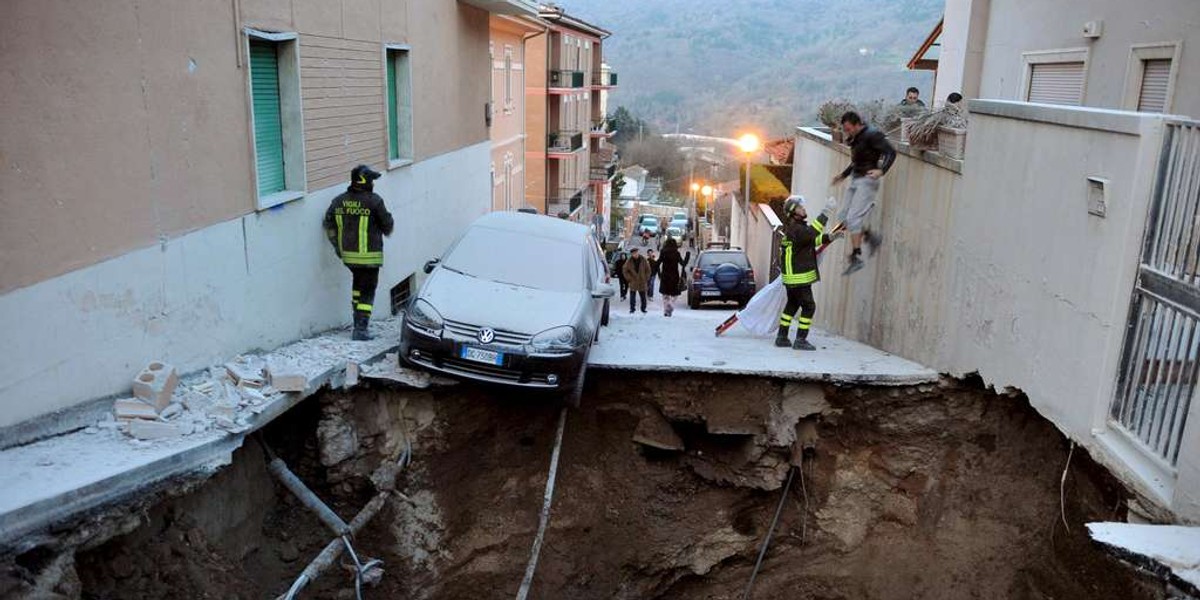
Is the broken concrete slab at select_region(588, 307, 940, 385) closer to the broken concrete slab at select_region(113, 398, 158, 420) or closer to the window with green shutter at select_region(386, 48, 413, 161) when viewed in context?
the window with green shutter at select_region(386, 48, 413, 161)

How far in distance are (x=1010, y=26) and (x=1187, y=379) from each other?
9708mm

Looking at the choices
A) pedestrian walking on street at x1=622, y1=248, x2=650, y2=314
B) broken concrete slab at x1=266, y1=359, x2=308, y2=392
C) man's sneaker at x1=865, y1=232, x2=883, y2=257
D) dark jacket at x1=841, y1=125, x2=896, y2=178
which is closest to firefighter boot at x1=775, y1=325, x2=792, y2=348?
man's sneaker at x1=865, y1=232, x2=883, y2=257

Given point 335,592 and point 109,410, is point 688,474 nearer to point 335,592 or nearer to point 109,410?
point 335,592

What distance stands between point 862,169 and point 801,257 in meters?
1.31

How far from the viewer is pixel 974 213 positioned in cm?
796

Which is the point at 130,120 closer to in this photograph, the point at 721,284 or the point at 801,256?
the point at 801,256

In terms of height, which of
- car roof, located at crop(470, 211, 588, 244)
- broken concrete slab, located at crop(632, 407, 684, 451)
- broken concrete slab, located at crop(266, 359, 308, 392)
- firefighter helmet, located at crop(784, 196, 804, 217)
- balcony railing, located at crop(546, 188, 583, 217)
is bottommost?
balcony railing, located at crop(546, 188, 583, 217)

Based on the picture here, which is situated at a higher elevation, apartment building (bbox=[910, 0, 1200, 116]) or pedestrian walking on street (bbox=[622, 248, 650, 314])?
apartment building (bbox=[910, 0, 1200, 116])

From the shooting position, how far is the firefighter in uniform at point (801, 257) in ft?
31.9

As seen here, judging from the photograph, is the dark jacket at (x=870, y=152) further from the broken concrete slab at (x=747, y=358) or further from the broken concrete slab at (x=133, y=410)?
the broken concrete slab at (x=133, y=410)

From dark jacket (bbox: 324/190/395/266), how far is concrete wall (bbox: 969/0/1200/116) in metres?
8.10

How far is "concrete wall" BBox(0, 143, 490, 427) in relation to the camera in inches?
220

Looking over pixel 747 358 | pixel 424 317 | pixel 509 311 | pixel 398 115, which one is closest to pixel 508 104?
pixel 398 115

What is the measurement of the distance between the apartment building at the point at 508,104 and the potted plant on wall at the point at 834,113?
688cm
